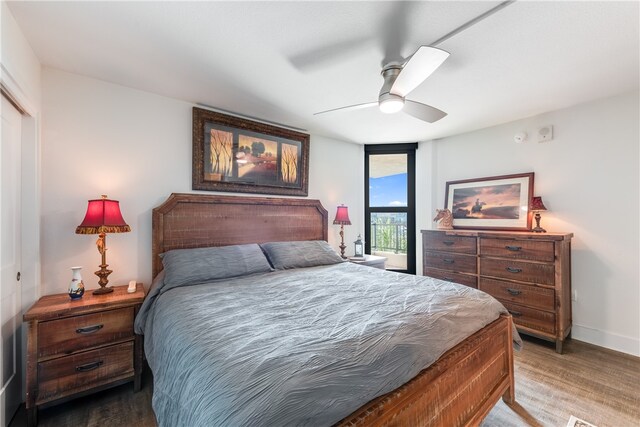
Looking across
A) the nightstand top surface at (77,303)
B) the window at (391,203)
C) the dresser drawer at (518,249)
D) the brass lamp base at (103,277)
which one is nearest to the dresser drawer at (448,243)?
the dresser drawer at (518,249)

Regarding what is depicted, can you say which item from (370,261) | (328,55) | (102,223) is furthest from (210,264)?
(370,261)

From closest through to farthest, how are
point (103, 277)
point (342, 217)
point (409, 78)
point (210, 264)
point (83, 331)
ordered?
point (409, 78) → point (83, 331) → point (103, 277) → point (210, 264) → point (342, 217)

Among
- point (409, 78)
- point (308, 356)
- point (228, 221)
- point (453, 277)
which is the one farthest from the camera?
point (453, 277)

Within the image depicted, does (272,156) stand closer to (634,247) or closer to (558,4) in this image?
(558,4)

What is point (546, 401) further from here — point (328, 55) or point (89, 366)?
point (89, 366)

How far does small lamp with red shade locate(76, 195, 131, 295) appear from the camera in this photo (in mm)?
1938

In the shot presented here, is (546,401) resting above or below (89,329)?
below

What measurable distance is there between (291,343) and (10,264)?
1954 mm

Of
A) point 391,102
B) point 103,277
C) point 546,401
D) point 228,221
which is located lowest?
point 546,401

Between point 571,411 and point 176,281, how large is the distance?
9.24 feet

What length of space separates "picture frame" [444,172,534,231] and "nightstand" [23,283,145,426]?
363 cm

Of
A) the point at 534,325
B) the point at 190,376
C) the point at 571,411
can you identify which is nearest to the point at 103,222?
the point at 190,376

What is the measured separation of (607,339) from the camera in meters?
2.62

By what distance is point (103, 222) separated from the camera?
1969 millimetres
